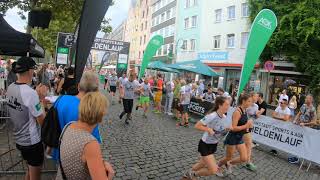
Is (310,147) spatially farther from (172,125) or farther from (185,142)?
(172,125)

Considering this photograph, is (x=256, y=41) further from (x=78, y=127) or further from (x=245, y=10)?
(x=245, y=10)

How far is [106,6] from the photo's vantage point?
5609 mm

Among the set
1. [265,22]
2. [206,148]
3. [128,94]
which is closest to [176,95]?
[128,94]

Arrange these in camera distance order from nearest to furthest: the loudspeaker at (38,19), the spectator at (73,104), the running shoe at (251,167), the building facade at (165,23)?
the spectator at (73,104) → the running shoe at (251,167) → the loudspeaker at (38,19) → the building facade at (165,23)

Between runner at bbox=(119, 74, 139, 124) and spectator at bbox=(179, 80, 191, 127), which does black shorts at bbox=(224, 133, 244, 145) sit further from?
spectator at bbox=(179, 80, 191, 127)

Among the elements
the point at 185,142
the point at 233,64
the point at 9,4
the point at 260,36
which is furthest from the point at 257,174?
the point at 233,64

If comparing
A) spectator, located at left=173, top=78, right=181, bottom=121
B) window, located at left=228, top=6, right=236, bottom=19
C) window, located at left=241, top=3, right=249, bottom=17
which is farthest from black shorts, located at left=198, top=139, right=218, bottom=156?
window, located at left=228, top=6, right=236, bottom=19

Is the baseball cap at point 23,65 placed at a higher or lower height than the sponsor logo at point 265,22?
lower

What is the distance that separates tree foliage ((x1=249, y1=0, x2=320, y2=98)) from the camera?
26062mm

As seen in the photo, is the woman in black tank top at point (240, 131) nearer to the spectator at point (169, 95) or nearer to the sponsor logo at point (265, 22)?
the sponsor logo at point (265, 22)

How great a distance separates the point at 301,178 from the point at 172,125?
6.05 m

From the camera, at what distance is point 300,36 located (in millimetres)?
26844

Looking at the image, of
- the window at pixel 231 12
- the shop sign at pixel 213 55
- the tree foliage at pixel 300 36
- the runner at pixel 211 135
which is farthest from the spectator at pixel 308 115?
the window at pixel 231 12

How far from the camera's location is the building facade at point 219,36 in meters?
34.3
